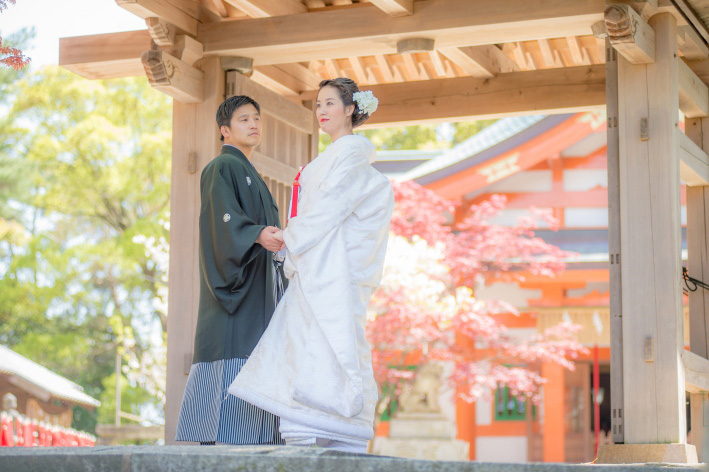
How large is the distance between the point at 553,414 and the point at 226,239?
9.93m

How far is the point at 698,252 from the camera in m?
6.12

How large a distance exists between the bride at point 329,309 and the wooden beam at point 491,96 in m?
2.82

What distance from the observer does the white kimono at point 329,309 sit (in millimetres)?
3604

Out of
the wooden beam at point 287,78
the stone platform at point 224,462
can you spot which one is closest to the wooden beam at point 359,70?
the wooden beam at point 287,78

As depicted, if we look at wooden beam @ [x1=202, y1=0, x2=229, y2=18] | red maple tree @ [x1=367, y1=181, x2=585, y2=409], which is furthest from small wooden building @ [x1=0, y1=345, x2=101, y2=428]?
wooden beam @ [x1=202, y1=0, x2=229, y2=18]

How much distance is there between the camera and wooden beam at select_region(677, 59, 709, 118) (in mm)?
5465

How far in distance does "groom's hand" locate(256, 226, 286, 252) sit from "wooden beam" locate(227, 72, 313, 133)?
1.83 metres

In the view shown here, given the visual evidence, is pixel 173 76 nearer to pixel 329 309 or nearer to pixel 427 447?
pixel 329 309

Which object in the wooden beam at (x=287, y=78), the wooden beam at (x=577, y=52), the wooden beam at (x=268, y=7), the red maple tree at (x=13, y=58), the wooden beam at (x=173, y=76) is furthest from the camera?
the wooden beam at (x=287, y=78)

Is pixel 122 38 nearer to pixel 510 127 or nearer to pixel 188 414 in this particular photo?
pixel 188 414

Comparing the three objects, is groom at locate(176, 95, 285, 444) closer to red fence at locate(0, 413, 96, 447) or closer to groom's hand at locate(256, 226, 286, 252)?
groom's hand at locate(256, 226, 286, 252)

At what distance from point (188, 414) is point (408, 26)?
7.67 ft

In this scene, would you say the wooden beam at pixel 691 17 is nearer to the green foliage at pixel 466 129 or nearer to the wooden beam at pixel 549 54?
the wooden beam at pixel 549 54

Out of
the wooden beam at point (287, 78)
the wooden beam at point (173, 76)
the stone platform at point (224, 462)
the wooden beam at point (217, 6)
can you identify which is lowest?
the stone platform at point (224, 462)
